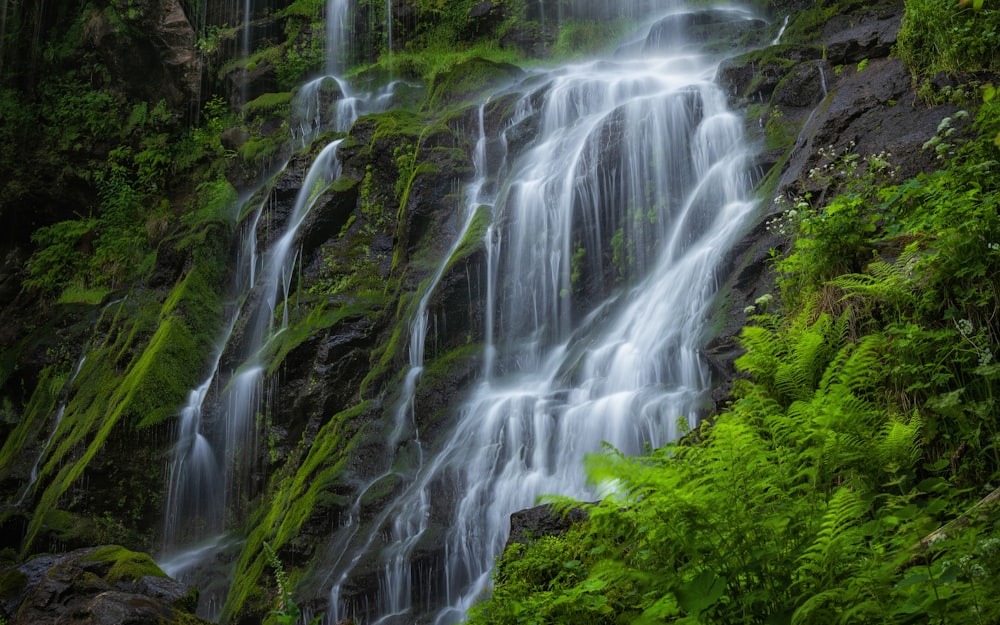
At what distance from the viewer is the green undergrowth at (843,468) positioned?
2.74 m

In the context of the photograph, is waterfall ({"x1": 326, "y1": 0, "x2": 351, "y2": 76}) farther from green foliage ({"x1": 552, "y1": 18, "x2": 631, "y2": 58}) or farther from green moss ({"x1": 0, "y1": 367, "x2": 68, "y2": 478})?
green moss ({"x1": 0, "y1": 367, "x2": 68, "y2": 478})

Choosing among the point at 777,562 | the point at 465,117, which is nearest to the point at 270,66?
the point at 465,117

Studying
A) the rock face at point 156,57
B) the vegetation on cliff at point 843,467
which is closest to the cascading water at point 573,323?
the vegetation on cliff at point 843,467

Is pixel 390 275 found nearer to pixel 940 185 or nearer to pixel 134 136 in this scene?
pixel 940 185

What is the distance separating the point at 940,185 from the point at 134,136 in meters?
23.3

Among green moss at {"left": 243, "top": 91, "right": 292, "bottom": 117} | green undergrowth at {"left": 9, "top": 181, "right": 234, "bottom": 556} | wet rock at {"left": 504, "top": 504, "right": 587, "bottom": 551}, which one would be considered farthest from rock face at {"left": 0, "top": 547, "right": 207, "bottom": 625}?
green moss at {"left": 243, "top": 91, "right": 292, "bottom": 117}

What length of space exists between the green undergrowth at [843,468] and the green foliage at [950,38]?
1.47 m

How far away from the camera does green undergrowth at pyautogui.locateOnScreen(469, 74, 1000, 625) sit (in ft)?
9.00

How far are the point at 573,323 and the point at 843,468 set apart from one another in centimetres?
753

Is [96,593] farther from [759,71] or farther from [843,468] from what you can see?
[759,71]

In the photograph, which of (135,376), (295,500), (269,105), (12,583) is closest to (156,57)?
(269,105)

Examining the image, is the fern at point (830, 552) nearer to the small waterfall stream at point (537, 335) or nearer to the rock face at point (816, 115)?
the rock face at point (816, 115)

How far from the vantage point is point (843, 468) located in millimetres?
3729

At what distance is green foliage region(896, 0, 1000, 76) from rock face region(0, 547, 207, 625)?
8871 millimetres
